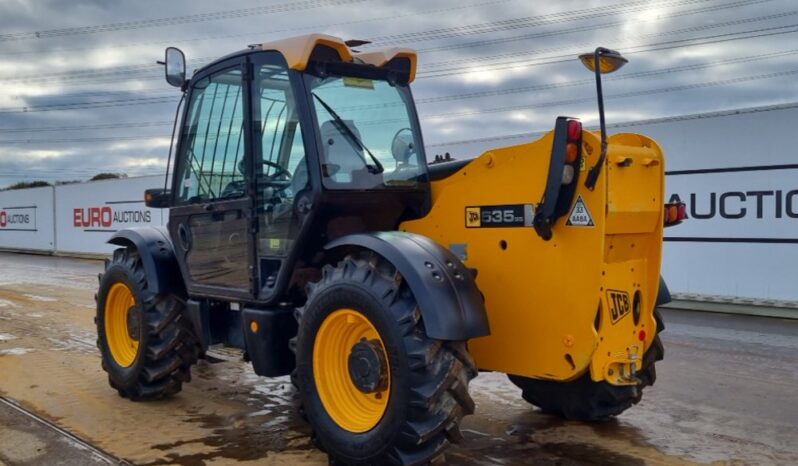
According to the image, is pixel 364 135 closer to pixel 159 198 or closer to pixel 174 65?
pixel 174 65

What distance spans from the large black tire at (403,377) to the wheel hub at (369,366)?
0.14m

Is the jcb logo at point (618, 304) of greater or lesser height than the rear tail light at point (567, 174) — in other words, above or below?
below

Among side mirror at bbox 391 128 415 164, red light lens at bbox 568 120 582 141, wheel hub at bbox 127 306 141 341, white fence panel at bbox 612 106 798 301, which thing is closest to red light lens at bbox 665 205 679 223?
red light lens at bbox 568 120 582 141

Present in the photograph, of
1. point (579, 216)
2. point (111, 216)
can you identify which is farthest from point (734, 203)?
point (111, 216)

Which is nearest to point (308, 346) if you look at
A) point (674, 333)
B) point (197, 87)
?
point (197, 87)

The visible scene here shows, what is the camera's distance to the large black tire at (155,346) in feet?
19.3

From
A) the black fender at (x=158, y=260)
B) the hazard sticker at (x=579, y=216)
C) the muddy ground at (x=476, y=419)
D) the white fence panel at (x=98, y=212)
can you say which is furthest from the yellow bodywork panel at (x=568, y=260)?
the white fence panel at (x=98, y=212)

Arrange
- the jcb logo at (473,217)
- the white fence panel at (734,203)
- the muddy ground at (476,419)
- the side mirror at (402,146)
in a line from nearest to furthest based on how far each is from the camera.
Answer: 1. the jcb logo at (473,217)
2. the muddy ground at (476,419)
3. the side mirror at (402,146)
4. the white fence panel at (734,203)

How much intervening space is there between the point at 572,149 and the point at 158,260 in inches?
140

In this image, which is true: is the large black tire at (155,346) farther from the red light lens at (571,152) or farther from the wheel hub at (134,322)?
the red light lens at (571,152)

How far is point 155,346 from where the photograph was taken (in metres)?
5.88

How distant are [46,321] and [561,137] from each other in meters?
8.75

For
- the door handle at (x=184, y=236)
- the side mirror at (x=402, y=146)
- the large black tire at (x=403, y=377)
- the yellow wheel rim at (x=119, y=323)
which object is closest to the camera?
the large black tire at (x=403, y=377)

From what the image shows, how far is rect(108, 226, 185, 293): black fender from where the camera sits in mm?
5941
